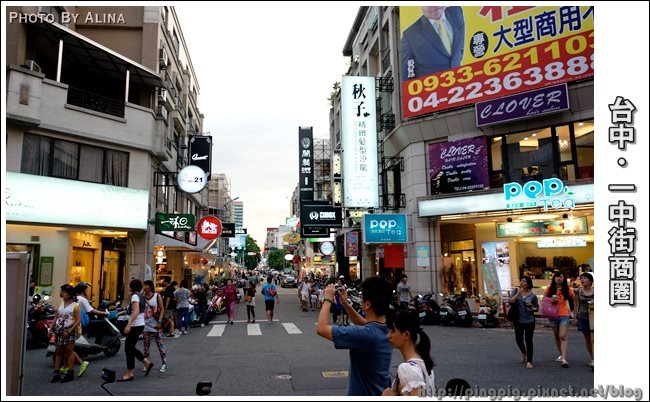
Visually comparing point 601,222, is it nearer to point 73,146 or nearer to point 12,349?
point 12,349

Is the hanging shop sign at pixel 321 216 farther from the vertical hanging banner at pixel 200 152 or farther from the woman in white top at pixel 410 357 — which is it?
the woman in white top at pixel 410 357

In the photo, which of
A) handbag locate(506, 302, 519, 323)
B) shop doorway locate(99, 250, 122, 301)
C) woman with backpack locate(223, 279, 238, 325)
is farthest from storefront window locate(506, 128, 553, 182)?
shop doorway locate(99, 250, 122, 301)

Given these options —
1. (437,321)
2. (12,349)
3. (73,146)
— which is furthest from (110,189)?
(12,349)

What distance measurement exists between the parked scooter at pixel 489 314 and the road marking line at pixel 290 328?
6.35m

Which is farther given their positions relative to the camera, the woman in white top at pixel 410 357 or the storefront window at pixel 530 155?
the storefront window at pixel 530 155

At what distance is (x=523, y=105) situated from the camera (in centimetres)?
1748

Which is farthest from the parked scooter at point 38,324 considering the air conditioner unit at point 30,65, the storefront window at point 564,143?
the storefront window at point 564,143

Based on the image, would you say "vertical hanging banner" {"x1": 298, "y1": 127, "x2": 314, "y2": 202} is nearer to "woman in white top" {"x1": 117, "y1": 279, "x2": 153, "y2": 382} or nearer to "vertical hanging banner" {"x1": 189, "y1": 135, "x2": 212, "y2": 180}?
"vertical hanging banner" {"x1": 189, "y1": 135, "x2": 212, "y2": 180}

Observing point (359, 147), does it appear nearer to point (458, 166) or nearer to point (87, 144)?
point (458, 166)

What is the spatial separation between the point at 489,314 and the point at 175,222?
13.2 m

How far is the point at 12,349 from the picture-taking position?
4.72m

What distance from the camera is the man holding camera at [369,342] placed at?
3826mm

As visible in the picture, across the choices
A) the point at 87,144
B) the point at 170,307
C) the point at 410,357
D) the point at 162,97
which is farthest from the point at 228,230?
the point at 410,357

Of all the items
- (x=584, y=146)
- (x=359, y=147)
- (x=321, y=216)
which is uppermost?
(x=359, y=147)
